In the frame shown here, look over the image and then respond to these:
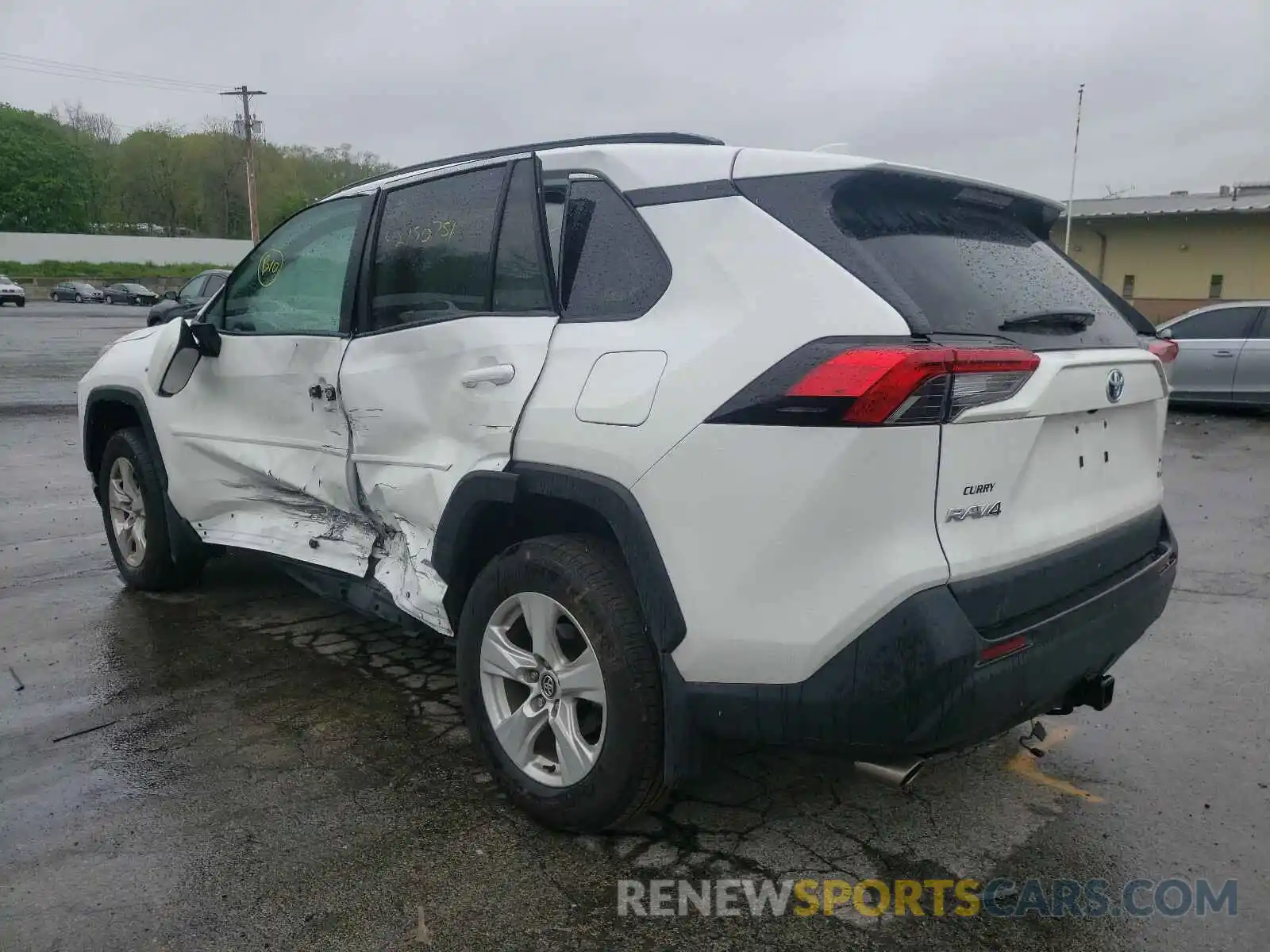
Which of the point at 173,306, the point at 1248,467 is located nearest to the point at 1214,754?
the point at 173,306

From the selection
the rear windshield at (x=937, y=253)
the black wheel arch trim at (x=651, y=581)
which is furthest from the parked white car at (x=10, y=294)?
the rear windshield at (x=937, y=253)

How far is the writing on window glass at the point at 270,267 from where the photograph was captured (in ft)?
13.9

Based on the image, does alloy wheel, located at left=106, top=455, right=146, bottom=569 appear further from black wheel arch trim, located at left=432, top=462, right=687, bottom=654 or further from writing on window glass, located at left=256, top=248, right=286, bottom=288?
Answer: black wheel arch trim, located at left=432, top=462, right=687, bottom=654

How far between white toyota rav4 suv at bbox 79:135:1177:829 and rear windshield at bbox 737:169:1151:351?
10 millimetres

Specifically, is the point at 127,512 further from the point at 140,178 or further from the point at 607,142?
the point at 140,178

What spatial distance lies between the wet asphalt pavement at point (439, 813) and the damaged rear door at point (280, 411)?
599 millimetres

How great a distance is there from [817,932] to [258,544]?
2.97 meters

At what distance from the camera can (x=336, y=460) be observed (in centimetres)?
374

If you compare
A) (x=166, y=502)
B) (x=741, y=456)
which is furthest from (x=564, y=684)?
(x=166, y=502)

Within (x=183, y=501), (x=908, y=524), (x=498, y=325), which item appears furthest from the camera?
(x=183, y=501)

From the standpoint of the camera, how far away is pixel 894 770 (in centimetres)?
246

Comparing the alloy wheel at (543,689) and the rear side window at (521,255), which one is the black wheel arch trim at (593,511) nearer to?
the alloy wheel at (543,689)

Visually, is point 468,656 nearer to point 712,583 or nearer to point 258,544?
point 712,583

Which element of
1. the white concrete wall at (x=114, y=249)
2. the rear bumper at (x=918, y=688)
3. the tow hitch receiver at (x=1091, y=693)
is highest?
the white concrete wall at (x=114, y=249)
